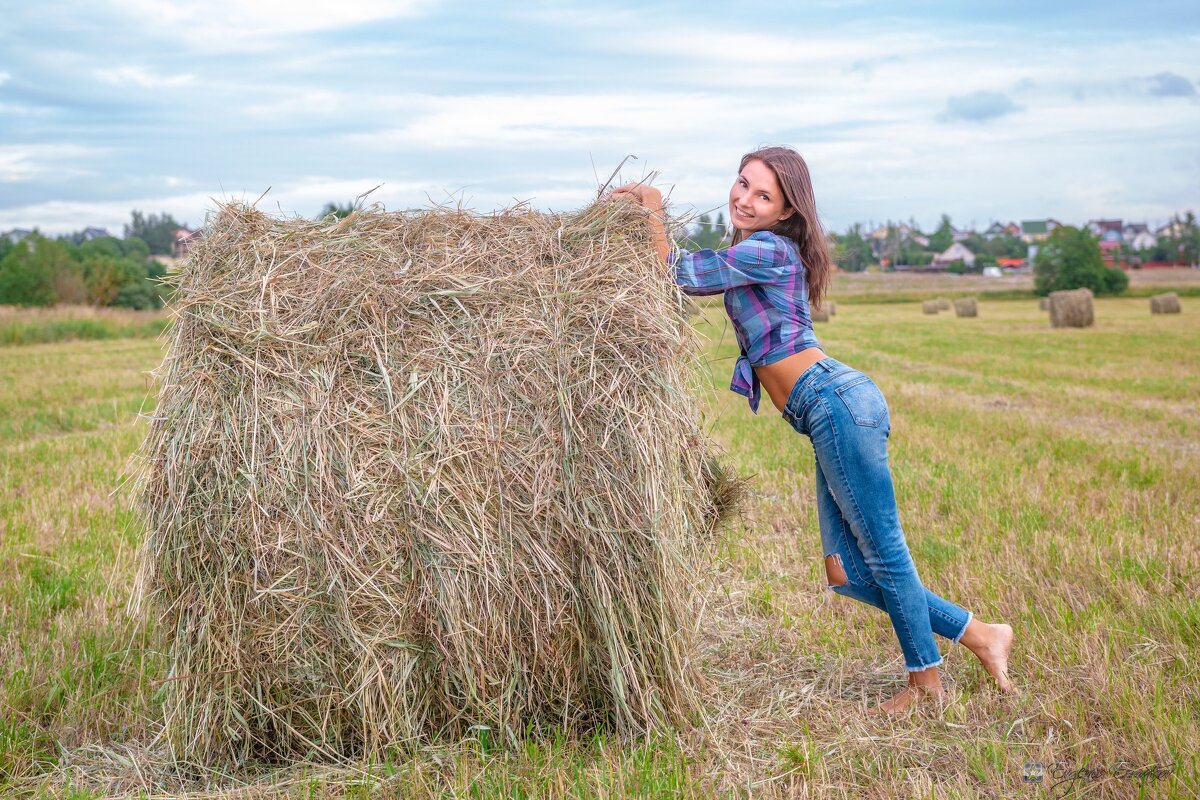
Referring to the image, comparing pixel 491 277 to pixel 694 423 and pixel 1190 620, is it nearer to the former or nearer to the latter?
pixel 694 423

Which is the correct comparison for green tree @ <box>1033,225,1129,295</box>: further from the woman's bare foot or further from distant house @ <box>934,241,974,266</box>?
distant house @ <box>934,241,974,266</box>

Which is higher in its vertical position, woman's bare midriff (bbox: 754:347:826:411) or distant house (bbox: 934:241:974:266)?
distant house (bbox: 934:241:974:266)

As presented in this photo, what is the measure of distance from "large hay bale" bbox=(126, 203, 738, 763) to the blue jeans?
1.75 feet

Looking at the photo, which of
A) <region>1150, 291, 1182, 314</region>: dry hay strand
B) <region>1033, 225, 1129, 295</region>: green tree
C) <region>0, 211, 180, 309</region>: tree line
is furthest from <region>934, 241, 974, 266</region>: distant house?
<region>0, 211, 180, 309</region>: tree line

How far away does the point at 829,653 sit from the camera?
4.45m

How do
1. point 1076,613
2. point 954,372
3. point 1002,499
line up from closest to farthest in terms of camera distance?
point 1076,613
point 1002,499
point 954,372

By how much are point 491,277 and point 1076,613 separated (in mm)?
3182

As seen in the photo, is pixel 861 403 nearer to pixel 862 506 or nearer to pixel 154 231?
pixel 862 506

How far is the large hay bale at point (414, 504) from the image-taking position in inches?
134

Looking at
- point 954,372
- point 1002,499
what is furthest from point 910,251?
point 1002,499

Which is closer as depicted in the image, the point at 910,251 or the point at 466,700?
the point at 466,700

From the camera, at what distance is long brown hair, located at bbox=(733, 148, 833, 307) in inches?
151

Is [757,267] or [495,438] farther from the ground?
[757,267]

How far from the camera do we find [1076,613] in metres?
4.62
